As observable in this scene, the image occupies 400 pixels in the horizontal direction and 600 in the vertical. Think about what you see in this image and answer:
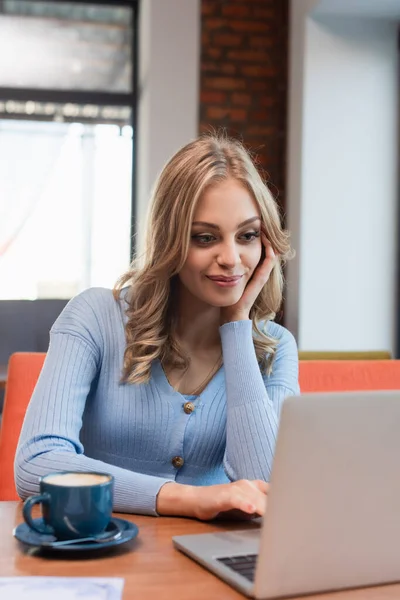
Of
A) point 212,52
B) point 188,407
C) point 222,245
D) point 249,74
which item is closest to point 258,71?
point 249,74

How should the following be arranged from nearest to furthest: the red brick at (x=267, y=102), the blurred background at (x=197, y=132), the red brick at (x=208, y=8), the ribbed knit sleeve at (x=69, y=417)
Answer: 1. the ribbed knit sleeve at (x=69, y=417)
2. the blurred background at (x=197, y=132)
3. the red brick at (x=208, y=8)
4. the red brick at (x=267, y=102)

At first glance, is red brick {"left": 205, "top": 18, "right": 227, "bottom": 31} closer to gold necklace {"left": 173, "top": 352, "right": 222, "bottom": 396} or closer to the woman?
the woman

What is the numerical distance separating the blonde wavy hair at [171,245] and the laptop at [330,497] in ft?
2.22

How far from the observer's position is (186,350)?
1.48m

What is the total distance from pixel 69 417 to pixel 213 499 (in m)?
0.33

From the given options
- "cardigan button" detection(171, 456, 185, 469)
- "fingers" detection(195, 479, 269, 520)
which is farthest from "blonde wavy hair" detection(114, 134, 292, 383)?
"fingers" detection(195, 479, 269, 520)

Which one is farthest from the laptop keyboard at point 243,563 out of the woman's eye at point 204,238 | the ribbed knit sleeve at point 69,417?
the woman's eye at point 204,238

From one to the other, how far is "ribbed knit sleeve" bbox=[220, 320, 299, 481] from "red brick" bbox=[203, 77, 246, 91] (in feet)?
11.8

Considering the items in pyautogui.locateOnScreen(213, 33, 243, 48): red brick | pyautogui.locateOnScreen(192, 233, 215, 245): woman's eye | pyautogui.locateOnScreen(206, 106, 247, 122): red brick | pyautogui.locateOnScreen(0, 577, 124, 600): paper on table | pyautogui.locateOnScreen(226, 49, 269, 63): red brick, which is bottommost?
pyautogui.locateOnScreen(0, 577, 124, 600): paper on table

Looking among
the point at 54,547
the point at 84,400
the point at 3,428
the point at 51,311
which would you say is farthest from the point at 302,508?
the point at 51,311

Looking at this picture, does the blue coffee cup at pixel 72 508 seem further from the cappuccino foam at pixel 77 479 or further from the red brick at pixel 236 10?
the red brick at pixel 236 10

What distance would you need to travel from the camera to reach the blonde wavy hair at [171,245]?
1402 millimetres

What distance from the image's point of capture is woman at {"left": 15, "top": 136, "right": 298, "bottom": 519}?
1328 millimetres

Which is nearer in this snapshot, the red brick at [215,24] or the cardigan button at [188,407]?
the cardigan button at [188,407]
